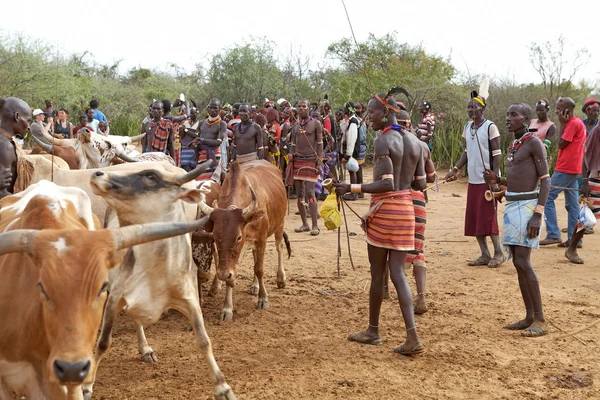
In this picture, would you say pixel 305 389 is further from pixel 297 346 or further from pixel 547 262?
pixel 547 262

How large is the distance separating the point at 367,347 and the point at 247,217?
170cm

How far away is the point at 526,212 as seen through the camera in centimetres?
641

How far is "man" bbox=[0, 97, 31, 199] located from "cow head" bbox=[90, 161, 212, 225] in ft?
4.00

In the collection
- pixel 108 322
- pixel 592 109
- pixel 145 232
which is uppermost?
pixel 592 109

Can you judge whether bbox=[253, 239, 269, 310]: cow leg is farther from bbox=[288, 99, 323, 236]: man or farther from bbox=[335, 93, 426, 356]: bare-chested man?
bbox=[288, 99, 323, 236]: man

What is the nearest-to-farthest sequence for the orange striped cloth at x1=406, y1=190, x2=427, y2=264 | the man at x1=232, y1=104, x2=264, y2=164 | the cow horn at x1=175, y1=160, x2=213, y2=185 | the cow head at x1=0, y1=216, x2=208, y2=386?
1. the cow head at x1=0, y1=216, x2=208, y2=386
2. the cow horn at x1=175, y1=160, x2=213, y2=185
3. the orange striped cloth at x1=406, y1=190, x2=427, y2=264
4. the man at x1=232, y1=104, x2=264, y2=164

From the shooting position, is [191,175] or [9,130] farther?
[9,130]

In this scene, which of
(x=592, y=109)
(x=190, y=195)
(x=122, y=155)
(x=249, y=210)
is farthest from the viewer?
(x=592, y=109)

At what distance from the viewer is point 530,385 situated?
5180 mm

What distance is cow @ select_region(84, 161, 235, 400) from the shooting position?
4.92 meters

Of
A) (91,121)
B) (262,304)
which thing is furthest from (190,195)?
(91,121)

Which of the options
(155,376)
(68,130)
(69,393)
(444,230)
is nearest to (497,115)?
(444,230)

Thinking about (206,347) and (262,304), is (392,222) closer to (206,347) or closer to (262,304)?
(206,347)

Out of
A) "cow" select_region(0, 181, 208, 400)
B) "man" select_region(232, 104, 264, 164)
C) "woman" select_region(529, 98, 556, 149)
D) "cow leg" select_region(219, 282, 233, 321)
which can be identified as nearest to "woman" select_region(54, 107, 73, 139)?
"man" select_region(232, 104, 264, 164)
